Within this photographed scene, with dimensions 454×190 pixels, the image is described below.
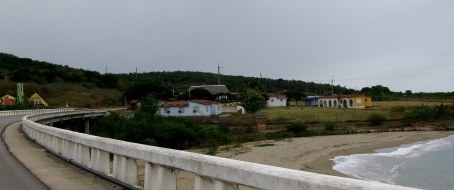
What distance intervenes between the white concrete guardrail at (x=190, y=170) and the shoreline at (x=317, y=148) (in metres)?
20.1

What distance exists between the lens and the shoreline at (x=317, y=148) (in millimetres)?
34997

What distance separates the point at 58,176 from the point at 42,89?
123959mm

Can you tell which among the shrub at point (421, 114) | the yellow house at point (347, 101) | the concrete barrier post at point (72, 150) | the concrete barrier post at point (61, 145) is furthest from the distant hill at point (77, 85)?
the concrete barrier post at point (72, 150)

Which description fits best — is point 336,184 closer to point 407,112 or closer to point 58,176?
point 58,176

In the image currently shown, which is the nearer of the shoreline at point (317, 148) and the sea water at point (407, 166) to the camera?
the sea water at point (407, 166)

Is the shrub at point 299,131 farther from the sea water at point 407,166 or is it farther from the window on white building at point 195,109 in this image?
the window on white building at point 195,109

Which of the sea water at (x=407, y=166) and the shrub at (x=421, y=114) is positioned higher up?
the shrub at (x=421, y=114)

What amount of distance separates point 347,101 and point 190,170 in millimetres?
100385

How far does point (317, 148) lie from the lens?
4725 centimetres

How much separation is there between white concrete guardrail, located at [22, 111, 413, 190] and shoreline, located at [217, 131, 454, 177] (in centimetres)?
2014

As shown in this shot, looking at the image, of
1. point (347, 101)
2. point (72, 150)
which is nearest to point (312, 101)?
point (347, 101)

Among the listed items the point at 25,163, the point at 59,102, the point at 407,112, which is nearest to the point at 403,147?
the point at 407,112

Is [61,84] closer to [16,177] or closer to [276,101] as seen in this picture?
[276,101]

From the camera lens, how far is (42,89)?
424 ft
